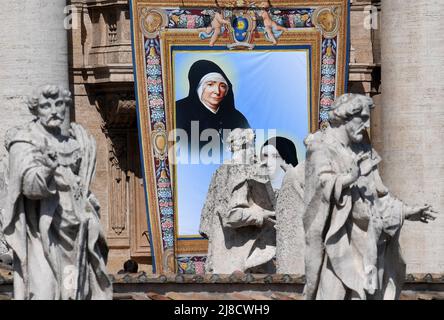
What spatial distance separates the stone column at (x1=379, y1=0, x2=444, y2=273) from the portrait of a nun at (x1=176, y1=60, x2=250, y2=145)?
6.24 ft

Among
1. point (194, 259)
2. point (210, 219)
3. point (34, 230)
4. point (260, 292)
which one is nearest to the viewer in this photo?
point (34, 230)

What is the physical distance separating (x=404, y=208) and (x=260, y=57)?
43.2 ft

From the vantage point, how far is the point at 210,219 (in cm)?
3297

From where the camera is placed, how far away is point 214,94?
129ft

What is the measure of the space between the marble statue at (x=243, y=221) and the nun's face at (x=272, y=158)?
4.53 feet

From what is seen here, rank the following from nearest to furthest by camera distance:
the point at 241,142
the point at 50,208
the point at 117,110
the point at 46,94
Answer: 1. the point at 50,208
2. the point at 46,94
3. the point at 241,142
4. the point at 117,110

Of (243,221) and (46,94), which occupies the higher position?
(46,94)

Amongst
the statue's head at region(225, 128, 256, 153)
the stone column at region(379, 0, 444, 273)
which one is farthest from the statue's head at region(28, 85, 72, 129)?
the stone column at region(379, 0, 444, 273)

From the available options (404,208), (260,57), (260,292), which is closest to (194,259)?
(260,57)

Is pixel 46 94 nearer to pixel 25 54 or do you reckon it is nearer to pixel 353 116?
pixel 353 116

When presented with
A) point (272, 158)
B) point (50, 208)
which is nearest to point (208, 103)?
point (272, 158)

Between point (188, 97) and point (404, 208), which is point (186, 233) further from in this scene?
point (404, 208)

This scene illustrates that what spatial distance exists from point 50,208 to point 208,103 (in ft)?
45.9

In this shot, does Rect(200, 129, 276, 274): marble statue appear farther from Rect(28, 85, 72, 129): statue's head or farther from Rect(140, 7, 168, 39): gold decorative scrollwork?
Rect(28, 85, 72, 129): statue's head
